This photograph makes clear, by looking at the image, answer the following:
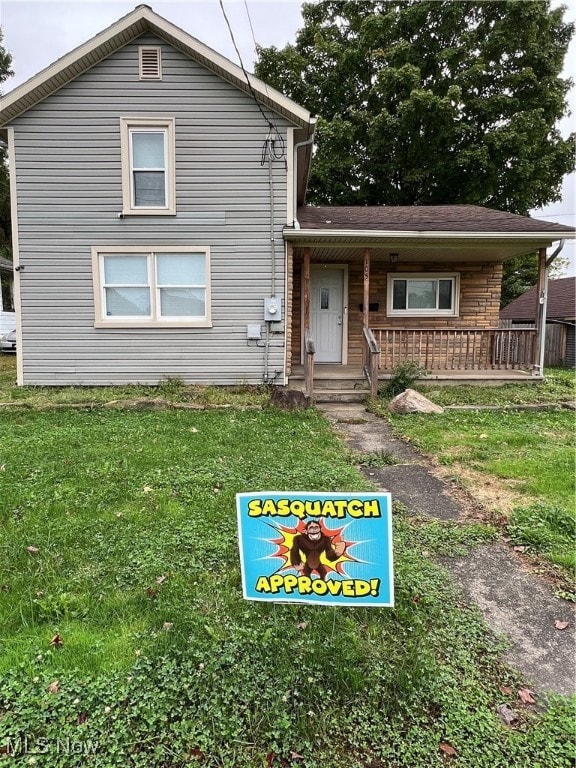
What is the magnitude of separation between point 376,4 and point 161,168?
726 inches

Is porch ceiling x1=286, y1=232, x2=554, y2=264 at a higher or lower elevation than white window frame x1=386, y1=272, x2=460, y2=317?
higher

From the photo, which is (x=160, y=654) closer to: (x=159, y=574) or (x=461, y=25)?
(x=159, y=574)

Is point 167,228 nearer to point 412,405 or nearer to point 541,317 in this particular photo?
point 412,405

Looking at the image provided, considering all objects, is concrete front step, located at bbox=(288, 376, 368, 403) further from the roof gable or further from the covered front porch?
the roof gable

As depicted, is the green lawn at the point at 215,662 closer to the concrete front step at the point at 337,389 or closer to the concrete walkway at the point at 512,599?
the concrete walkway at the point at 512,599

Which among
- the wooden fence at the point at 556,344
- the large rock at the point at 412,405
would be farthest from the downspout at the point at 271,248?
the wooden fence at the point at 556,344

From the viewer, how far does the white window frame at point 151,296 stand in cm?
914

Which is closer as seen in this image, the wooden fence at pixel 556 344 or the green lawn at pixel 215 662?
the green lawn at pixel 215 662

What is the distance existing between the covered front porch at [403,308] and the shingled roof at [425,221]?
147mm

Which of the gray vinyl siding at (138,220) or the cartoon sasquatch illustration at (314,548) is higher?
the gray vinyl siding at (138,220)

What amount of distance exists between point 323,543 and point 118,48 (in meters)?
9.96

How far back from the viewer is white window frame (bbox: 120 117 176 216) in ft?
29.0

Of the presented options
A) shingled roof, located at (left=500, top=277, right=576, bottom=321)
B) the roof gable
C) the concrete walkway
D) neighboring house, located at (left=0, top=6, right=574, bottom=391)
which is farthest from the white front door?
shingled roof, located at (left=500, top=277, right=576, bottom=321)

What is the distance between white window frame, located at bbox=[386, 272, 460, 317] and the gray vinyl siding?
3272mm
